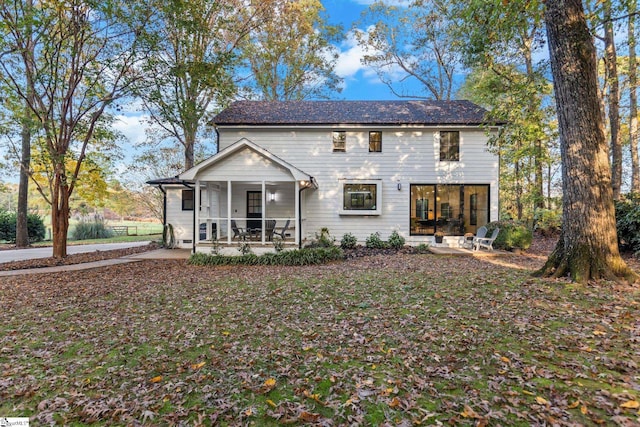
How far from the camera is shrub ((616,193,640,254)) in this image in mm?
9062

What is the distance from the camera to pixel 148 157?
21422 millimetres

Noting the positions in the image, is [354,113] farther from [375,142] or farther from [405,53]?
[405,53]

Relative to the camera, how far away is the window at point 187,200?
1391 centimetres

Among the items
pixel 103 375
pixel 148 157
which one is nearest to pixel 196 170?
pixel 103 375

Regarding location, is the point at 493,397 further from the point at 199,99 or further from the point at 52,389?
the point at 199,99

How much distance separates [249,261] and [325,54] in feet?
64.9

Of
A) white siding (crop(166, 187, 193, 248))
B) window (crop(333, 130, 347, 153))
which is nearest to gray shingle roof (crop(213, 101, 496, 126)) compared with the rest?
window (crop(333, 130, 347, 153))

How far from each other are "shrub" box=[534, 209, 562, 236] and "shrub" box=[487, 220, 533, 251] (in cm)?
556

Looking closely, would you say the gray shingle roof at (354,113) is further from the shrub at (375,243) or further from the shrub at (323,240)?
the shrub at (375,243)

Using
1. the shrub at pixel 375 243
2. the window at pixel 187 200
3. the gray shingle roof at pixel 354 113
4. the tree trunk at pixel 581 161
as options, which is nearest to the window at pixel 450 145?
the gray shingle roof at pixel 354 113

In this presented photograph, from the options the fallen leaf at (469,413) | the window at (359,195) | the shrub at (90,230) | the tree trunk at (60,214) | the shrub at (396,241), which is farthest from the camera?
the shrub at (90,230)

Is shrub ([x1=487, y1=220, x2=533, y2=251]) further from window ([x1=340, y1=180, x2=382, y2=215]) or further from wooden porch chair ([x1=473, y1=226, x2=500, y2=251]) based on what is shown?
window ([x1=340, y1=180, x2=382, y2=215])

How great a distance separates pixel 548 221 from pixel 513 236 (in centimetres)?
724

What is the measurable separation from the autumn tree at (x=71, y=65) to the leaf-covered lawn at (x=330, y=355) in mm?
5539
